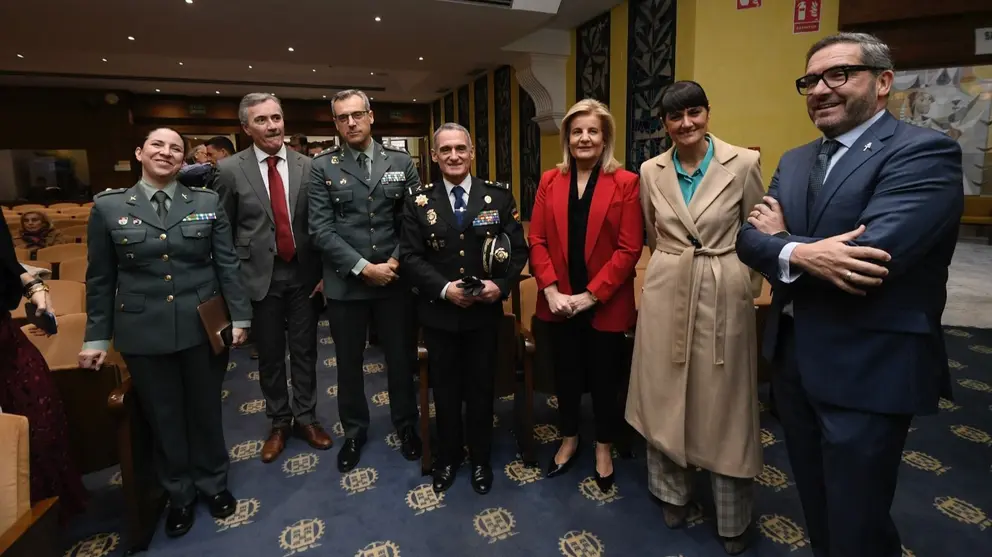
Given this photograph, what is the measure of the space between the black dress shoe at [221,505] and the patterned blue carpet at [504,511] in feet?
0.11

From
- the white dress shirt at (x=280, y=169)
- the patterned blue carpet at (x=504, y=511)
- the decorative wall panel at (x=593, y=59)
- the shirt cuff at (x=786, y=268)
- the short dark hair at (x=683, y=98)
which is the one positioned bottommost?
the patterned blue carpet at (x=504, y=511)

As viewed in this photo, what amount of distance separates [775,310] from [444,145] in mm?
1369

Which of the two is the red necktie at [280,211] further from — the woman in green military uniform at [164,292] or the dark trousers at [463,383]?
the dark trousers at [463,383]

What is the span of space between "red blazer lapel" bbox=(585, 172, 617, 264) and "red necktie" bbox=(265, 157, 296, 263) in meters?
1.43

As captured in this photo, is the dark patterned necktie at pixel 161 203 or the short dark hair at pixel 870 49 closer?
the short dark hair at pixel 870 49

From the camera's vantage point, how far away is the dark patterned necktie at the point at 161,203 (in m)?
1.98

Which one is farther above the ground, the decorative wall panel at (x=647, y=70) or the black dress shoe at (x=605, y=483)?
the decorative wall panel at (x=647, y=70)

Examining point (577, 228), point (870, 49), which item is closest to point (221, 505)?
point (577, 228)

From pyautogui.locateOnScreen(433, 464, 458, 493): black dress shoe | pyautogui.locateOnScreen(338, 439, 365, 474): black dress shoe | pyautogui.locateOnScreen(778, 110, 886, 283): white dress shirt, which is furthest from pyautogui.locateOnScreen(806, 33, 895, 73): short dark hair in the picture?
pyautogui.locateOnScreen(338, 439, 365, 474): black dress shoe

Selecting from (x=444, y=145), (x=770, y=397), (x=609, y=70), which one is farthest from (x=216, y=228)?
(x=609, y=70)

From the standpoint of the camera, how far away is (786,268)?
4.48 ft

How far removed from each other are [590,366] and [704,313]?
62 cm

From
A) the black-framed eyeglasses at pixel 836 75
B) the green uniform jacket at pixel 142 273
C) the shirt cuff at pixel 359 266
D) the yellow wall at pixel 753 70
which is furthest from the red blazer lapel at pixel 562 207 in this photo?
the yellow wall at pixel 753 70

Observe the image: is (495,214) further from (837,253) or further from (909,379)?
(909,379)
